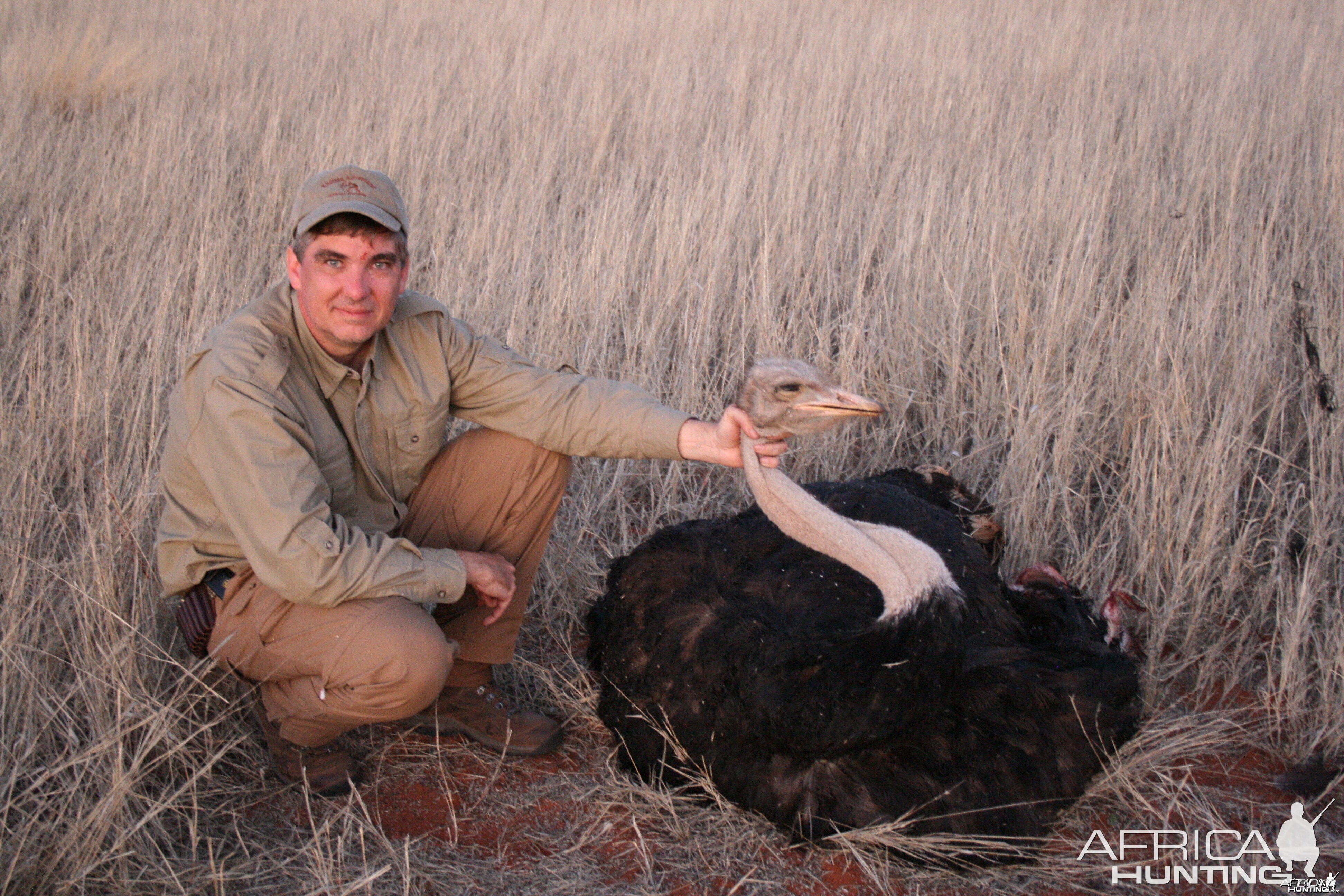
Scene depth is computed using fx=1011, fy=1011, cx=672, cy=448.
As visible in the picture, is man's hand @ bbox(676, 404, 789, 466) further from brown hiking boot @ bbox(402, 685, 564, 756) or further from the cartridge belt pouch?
the cartridge belt pouch

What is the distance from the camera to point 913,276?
208 inches

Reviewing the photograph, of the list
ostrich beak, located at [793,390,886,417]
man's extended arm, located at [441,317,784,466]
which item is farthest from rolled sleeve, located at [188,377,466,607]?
ostrich beak, located at [793,390,886,417]

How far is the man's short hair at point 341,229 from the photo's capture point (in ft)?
9.12

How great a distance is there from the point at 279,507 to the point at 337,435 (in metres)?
0.44

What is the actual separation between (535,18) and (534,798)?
9.34m

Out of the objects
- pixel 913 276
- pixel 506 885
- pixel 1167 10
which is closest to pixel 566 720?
pixel 506 885

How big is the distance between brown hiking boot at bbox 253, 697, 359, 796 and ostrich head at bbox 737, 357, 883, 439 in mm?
1572

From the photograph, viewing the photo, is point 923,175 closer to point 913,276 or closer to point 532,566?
point 913,276

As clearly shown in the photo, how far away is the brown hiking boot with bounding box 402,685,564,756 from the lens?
321 centimetres

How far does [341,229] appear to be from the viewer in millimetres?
2783

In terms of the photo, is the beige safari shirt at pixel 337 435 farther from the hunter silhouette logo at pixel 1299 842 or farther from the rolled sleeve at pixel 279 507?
the hunter silhouette logo at pixel 1299 842

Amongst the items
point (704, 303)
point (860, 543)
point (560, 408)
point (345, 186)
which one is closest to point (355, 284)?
point (345, 186)

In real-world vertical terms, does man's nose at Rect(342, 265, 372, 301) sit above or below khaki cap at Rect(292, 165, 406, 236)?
below

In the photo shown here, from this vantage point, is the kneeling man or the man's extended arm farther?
the man's extended arm
